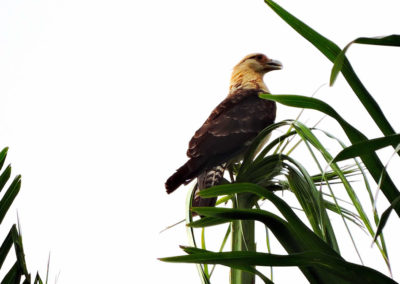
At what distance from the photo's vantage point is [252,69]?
5.67 meters

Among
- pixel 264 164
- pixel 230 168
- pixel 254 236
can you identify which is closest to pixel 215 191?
pixel 254 236

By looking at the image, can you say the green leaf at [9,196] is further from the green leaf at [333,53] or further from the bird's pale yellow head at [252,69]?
the bird's pale yellow head at [252,69]

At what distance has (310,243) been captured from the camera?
1.34 metres

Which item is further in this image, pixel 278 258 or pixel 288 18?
pixel 288 18

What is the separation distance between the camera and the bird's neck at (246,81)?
→ 535 centimetres

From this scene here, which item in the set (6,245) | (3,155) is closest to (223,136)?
(3,155)

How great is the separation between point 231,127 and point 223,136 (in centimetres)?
18

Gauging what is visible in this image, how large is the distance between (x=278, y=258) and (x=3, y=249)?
1.00 meters

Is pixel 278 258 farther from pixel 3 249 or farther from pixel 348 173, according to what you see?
pixel 348 173

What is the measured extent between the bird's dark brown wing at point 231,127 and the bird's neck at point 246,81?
0.46 m

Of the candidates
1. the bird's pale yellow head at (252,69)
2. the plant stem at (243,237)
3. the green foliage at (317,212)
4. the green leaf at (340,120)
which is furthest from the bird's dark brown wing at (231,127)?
the green leaf at (340,120)

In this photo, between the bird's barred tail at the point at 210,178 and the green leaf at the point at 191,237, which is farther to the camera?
the bird's barred tail at the point at 210,178

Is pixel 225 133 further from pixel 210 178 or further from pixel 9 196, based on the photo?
pixel 9 196

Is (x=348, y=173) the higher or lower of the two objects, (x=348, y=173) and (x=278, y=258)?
the higher
